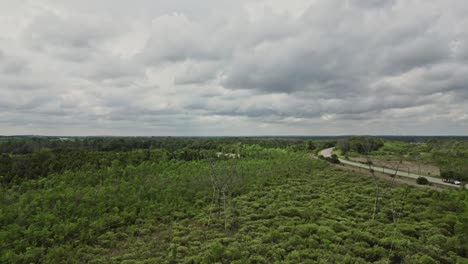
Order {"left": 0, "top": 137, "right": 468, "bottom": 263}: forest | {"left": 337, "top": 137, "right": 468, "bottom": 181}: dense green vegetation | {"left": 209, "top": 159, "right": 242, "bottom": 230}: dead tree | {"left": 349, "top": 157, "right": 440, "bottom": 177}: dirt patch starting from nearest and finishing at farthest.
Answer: {"left": 0, "top": 137, "right": 468, "bottom": 263}: forest → {"left": 209, "top": 159, "right": 242, "bottom": 230}: dead tree → {"left": 337, "top": 137, "right": 468, "bottom": 181}: dense green vegetation → {"left": 349, "top": 157, "right": 440, "bottom": 177}: dirt patch

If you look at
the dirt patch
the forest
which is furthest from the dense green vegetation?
the forest

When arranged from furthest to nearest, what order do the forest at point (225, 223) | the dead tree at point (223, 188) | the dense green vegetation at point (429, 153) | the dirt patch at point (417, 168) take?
the dirt patch at point (417, 168)
the dense green vegetation at point (429, 153)
the dead tree at point (223, 188)
the forest at point (225, 223)

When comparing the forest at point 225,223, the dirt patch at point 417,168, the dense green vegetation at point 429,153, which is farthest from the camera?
the dirt patch at point 417,168

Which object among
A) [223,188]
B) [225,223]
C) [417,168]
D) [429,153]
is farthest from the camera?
[429,153]

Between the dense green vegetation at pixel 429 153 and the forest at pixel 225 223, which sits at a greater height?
the dense green vegetation at pixel 429 153

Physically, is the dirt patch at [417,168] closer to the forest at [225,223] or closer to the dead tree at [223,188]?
the forest at [225,223]

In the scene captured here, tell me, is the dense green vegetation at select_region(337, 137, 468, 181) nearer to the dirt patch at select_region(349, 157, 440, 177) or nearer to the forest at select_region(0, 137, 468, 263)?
the dirt patch at select_region(349, 157, 440, 177)

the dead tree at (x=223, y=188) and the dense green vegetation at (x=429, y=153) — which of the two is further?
the dense green vegetation at (x=429, y=153)

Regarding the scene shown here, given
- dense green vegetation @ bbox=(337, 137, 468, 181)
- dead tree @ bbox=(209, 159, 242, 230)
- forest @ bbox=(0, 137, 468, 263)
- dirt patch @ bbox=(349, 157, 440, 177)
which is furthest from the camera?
dirt patch @ bbox=(349, 157, 440, 177)

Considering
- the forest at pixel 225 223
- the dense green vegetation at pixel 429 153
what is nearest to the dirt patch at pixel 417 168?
the dense green vegetation at pixel 429 153

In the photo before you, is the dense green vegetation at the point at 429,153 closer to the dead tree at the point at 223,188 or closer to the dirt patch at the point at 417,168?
the dirt patch at the point at 417,168

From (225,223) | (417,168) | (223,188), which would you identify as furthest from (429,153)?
(225,223)

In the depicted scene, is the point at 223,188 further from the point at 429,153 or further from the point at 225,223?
the point at 429,153

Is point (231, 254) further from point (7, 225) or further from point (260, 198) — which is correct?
point (7, 225)
